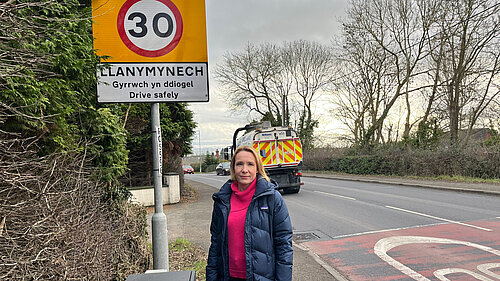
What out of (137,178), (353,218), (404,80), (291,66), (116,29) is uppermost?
(291,66)

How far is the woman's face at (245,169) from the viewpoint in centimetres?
280

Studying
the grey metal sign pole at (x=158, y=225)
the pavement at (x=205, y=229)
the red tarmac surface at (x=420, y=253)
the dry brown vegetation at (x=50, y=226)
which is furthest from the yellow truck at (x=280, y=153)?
the grey metal sign pole at (x=158, y=225)

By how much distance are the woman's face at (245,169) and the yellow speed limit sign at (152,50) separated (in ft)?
2.27

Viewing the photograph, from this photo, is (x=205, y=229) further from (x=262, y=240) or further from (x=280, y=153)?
(x=280, y=153)

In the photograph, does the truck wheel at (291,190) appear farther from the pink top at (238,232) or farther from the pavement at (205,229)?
the pink top at (238,232)

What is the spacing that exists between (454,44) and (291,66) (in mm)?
Answer: 17691

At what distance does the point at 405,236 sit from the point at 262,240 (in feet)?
18.7

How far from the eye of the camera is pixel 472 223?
26.9 feet

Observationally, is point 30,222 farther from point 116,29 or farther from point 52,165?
point 116,29

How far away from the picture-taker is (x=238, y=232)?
2.70m

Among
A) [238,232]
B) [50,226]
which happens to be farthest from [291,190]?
[50,226]

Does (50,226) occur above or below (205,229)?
above

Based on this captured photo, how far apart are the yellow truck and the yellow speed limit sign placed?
11747 mm

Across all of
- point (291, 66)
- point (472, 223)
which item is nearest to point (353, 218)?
point (472, 223)
